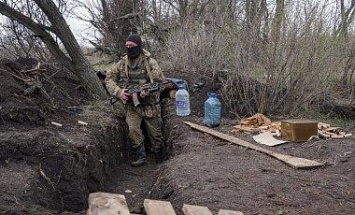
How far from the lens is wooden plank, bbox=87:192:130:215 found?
10.7 ft

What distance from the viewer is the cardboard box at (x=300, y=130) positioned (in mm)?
6081

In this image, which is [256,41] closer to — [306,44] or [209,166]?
[306,44]

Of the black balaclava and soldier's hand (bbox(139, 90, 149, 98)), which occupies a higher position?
the black balaclava

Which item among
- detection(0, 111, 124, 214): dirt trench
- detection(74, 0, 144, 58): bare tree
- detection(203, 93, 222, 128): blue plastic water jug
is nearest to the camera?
detection(0, 111, 124, 214): dirt trench

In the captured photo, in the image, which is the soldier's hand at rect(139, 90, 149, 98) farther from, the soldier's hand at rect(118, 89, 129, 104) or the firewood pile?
the firewood pile

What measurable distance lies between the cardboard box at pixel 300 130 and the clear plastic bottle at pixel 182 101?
7.42 feet

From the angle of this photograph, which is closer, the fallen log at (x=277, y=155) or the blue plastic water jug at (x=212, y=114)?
the fallen log at (x=277, y=155)

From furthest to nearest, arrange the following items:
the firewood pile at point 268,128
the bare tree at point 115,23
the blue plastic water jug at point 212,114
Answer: the bare tree at point 115,23, the blue plastic water jug at point 212,114, the firewood pile at point 268,128

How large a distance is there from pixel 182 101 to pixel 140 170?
1.65 meters

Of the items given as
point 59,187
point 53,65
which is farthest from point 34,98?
point 53,65

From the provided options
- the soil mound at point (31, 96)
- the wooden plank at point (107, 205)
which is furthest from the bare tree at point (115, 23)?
the wooden plank at point (107, 205)

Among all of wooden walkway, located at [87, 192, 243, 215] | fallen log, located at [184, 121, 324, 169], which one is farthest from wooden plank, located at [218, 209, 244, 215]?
fallen log, located at [184, 121, 324, 169]

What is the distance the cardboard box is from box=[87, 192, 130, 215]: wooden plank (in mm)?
3318

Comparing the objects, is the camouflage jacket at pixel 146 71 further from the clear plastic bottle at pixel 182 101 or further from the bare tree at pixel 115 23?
the bare tree at pixel 115 23
